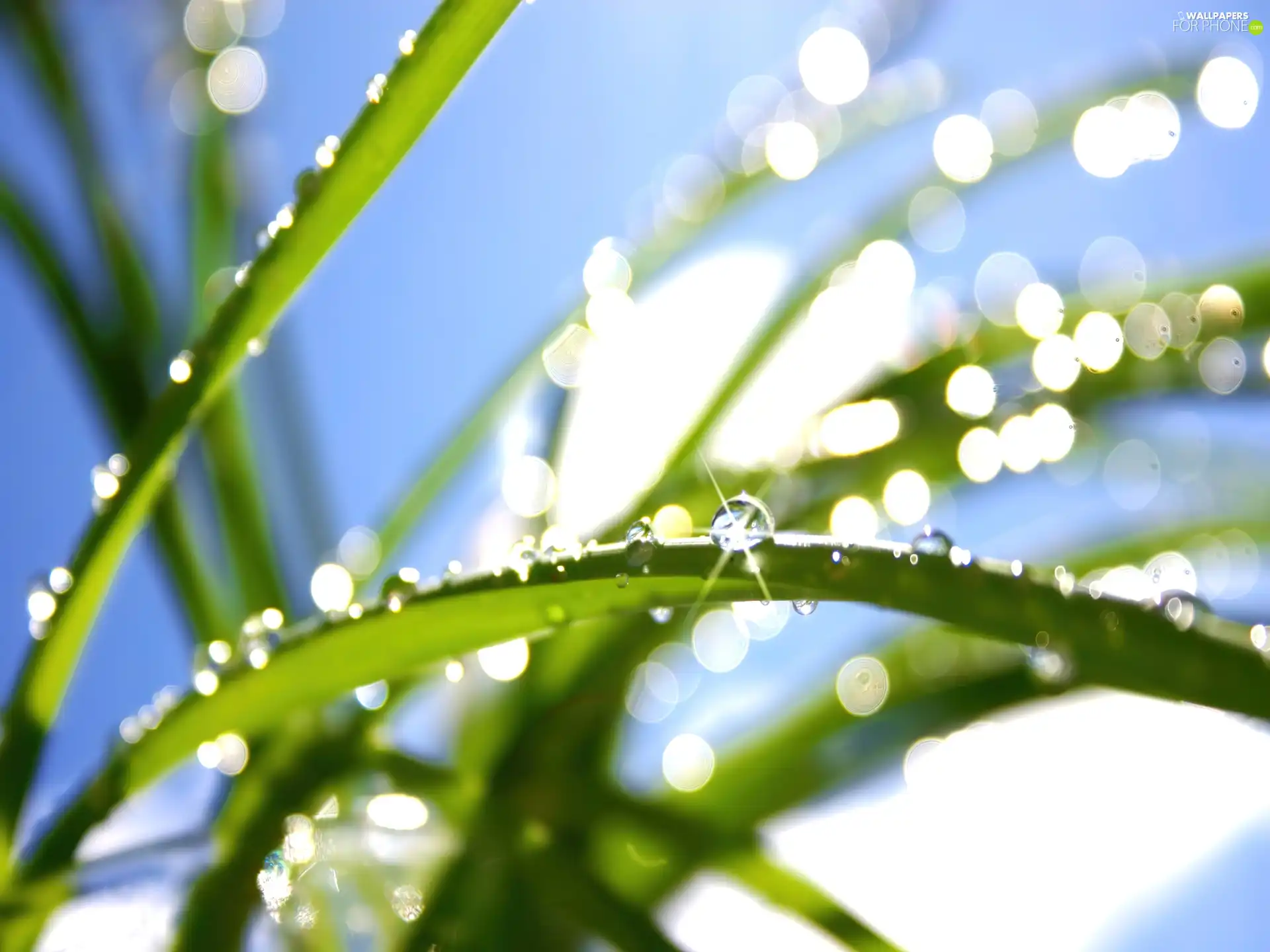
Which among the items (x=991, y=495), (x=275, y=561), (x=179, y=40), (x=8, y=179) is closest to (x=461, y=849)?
(x=275, y=561)

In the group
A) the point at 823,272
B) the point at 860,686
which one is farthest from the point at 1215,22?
the point at 860,686

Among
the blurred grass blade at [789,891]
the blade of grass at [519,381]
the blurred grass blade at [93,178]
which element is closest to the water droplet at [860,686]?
the blurred grass blade at [789,891]

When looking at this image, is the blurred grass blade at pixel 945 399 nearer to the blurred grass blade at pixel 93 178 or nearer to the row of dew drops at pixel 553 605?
the row of dew drops at pixel 553 605

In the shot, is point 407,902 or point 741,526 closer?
point 741,526

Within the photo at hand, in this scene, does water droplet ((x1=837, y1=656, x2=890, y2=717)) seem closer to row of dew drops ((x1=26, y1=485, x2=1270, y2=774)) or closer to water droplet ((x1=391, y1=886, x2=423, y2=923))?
row of dew drops ((x1=26, y1=485, x2=1270, y2=774))

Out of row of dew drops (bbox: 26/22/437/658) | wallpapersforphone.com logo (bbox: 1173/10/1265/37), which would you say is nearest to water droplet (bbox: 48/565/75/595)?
row of dew drops (bbox: 26/22/437/658)

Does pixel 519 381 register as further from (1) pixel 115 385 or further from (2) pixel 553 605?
(2) pixel 553 605
